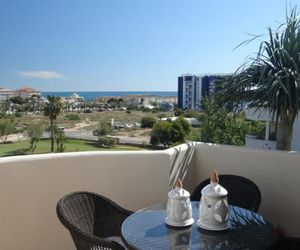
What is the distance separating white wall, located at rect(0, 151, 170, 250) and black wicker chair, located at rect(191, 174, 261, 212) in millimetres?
547

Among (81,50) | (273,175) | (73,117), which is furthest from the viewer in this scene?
(81,50)

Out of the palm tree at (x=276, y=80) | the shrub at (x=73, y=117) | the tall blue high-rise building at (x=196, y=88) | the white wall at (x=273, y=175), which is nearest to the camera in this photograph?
the white wall at (x=273, y=175)

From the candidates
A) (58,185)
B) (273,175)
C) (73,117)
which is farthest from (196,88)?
(73,117)

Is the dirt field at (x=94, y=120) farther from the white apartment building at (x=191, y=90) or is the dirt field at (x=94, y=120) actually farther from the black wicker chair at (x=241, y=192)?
the black wicker chair at (x=241, y=192)

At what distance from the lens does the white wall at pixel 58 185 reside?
2510mm

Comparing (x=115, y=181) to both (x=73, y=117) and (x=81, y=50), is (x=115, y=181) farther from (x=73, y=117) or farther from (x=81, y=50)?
(x=81, y=50)

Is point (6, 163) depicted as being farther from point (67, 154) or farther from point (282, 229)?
point (282, 229)

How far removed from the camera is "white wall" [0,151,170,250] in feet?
8.23

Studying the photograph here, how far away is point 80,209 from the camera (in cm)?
224

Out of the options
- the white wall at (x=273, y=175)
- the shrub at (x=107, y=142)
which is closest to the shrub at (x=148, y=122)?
the shrub at (x=107, y=142)

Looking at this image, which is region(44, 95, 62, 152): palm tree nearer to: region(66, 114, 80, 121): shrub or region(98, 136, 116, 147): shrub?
region(98, 136, 116, 147): shrub

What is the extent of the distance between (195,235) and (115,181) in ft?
4.27

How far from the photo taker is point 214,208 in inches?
72.8

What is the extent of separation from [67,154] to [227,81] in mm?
1843
